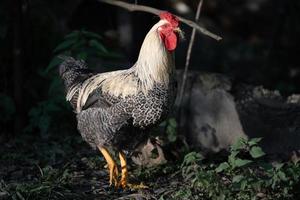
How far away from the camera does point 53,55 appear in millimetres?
8586

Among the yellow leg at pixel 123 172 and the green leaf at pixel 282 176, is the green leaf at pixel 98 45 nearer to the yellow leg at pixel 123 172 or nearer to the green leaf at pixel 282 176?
A: the yellow leg at pixel 123 172

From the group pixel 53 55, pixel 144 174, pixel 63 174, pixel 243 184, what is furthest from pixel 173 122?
pixel 53 55

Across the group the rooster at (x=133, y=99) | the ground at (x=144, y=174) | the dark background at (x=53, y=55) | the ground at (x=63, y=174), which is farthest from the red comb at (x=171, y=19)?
the dark background at (x=53, y=55)

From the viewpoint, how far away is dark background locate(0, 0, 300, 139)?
7.81 metres

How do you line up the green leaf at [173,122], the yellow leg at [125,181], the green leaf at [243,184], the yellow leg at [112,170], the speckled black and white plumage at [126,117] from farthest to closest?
1. the green leaf at [173,122]
2. the yellow leg at [112,170]
3. the yellow leg at [125,181]
4. the speckled black and white plumage at [126,117]
5. the green leaf at [243,184]

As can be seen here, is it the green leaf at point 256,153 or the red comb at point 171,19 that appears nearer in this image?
the green leaf at point 256,153

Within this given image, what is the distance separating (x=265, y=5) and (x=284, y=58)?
208 inches

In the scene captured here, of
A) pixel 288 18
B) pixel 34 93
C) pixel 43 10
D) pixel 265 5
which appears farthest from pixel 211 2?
pixel 34 93

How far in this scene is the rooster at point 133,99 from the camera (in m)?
5.72

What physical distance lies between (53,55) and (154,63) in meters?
3.10

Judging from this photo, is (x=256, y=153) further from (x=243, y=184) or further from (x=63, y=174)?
(x=63, y=174)

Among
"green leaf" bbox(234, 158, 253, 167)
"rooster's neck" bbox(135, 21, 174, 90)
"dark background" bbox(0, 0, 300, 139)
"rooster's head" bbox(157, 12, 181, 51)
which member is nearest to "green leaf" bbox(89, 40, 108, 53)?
"dark background" bbox(0, 0, 300, 139)

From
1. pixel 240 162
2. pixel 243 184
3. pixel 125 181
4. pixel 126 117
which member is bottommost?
pixel 125 181

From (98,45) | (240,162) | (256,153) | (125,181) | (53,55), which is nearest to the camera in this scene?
(256,153)
